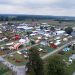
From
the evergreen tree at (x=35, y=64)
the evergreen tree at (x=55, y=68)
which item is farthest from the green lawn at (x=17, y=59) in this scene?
the evergreen tree at (x=55, y=68)

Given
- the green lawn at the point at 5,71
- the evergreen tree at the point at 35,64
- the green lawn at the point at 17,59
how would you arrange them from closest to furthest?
the evergreen tree at the point at 35,64, the green lawn at the point at 5,71, the green lawn at the point at 17,59

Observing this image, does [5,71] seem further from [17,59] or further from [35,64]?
[17,59]

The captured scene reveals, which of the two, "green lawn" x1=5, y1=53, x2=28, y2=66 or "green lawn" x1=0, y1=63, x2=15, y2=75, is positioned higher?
"green lawn" x1=0, y1=63, x2=15, y2=75

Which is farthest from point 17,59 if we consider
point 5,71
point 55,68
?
point 55,68

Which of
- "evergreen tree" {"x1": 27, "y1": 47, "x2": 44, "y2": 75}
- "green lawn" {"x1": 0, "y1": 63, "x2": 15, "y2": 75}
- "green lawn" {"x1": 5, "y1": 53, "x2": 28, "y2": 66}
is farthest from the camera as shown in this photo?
"green lawn" {"x1": 5, "y1": 53, "x2": 28, "y2": 66}

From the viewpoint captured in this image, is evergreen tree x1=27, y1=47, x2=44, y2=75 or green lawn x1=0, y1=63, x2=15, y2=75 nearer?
evergreen tree x1=27, y1=47, x2=44, y2=75

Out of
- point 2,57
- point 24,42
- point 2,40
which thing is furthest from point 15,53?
point 2,40

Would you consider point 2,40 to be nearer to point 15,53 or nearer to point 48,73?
point 15,53

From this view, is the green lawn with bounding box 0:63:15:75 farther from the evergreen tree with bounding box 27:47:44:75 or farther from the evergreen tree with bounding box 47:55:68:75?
the evergreen tree with bounding box 47:55:68:75

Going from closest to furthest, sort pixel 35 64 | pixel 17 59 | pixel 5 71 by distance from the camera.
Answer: pixel 35 64 → pixel 5 71 → pixel 17 59

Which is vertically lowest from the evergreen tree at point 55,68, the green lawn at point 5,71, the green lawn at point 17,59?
the green lawn at point 17,59

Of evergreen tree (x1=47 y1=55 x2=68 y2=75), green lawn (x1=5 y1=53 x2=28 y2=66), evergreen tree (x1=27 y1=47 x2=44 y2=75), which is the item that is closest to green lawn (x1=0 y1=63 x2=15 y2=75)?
green lawn (x1=5 y1=53 x2=28 y2=66)

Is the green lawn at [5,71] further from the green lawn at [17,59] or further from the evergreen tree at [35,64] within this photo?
the evergreen tree at [35,64]
